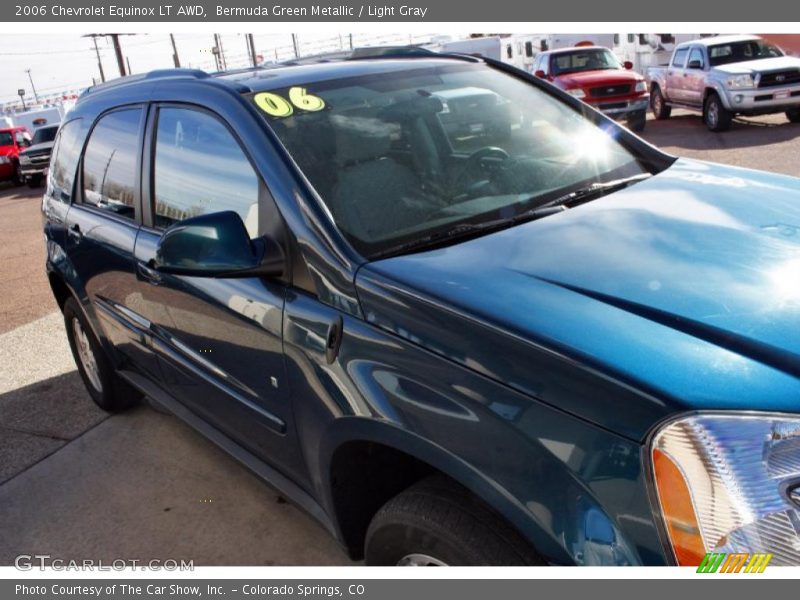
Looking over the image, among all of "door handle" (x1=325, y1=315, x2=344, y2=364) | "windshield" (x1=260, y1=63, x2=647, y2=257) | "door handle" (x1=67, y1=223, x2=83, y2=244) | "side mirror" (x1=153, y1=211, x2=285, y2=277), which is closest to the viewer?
"door handle" (x1=325, y1=315, x2=344, y2=364)

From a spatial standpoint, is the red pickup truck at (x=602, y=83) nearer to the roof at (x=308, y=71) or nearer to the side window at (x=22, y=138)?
the roof at (x=308, y=71)

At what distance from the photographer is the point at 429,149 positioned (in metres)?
2.65

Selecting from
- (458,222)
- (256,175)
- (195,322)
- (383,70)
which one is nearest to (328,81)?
(383,70)

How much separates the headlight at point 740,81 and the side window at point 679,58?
2190mm

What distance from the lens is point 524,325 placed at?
5.49 feet

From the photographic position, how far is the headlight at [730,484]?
4.51 ft

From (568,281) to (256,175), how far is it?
43.2 inches

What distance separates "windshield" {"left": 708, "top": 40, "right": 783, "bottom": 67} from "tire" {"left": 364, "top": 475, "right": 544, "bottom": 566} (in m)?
14.6

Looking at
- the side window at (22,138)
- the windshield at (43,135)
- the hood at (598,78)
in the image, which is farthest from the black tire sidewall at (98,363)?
the side window at (22,138)

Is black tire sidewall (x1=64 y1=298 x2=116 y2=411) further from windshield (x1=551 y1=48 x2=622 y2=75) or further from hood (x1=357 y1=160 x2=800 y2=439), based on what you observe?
windshield (x1=551 y1=48 x2=622 y2=75)

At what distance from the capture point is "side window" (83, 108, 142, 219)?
3.23 m

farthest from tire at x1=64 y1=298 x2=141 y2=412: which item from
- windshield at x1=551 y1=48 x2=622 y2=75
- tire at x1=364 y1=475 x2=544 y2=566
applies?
windshield at x1=551 y1=48 x2=622 y2=75

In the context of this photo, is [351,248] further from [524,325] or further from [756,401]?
[756,401]

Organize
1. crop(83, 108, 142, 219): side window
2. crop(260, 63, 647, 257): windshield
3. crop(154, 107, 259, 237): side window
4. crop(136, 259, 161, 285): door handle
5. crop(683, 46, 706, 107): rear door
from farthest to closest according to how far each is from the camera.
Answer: crop(683, 46, 706, 107): rear door, crop(83, 108, 142, 219): side window, crop(136, 259, 161, 285): door handle, crop(154, 107, 259, 237): side window, crop(260, 63, 647, 257): windshield
